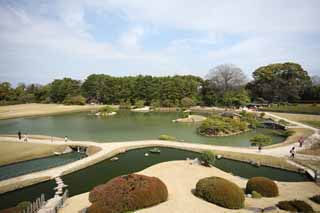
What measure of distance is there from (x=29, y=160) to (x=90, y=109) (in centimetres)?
4222

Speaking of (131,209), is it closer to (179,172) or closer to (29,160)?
(179,172)

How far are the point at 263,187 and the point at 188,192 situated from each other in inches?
141

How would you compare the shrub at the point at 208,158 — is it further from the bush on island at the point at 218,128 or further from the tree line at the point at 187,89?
the tree line at the point at 187,89

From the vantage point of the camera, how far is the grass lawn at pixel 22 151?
18383 millimetres

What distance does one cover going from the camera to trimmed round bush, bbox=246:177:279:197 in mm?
11106

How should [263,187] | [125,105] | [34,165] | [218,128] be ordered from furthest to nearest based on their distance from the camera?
[125,105], [218,128], [34,165], [263,187]

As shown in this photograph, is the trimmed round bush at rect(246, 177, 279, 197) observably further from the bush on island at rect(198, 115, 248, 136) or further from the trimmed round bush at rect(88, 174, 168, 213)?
the bush on island at rect(198, 115, 248, 136)

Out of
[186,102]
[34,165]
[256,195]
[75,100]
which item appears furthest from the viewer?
[75,100]

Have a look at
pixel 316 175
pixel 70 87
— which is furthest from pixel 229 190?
pixel 70 87

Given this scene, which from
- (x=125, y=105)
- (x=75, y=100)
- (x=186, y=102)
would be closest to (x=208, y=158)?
(x=186, y=102)

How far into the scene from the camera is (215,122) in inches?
1139

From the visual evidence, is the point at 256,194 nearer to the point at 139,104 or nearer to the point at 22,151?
the point at 22,151

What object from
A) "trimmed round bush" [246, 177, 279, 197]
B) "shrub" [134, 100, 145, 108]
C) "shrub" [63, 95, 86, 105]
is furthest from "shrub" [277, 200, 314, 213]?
"shrub" [63, 95, 86, 105]

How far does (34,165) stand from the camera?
1766cm
